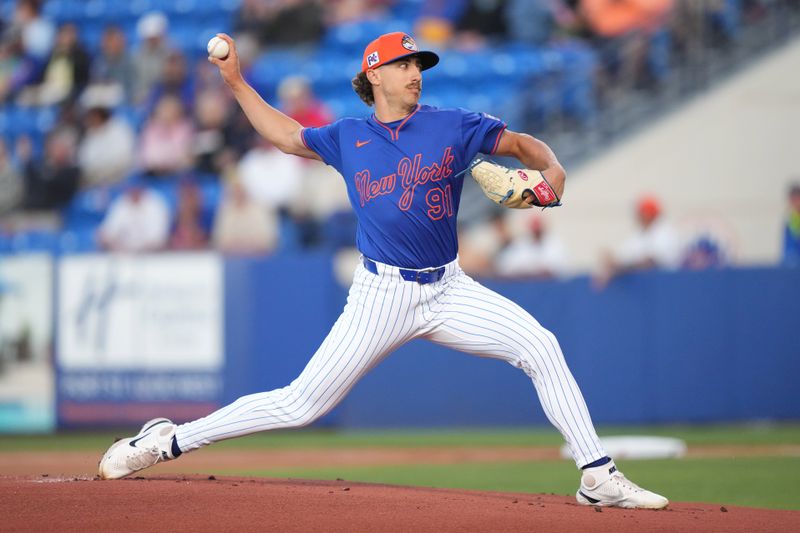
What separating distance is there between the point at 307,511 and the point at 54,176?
11293 millimetres

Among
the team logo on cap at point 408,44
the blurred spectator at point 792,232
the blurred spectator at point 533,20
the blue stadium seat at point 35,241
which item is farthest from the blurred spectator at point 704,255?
the blue stadium seat at point 35,241

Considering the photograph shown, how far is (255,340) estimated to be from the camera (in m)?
12.4

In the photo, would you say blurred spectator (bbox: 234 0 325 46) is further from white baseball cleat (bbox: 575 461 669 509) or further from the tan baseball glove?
white baseball cleat (bbox: 575 461 669 509)

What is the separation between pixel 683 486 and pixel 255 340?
5.57 metres

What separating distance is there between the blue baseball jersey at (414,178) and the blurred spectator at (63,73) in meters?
11.7

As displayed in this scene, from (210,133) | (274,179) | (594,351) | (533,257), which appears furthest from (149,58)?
(594,351)

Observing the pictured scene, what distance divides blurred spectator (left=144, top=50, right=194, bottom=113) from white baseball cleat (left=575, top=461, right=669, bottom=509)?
1067 cm

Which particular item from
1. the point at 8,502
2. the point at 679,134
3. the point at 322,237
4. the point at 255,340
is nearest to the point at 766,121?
the point at 679,134

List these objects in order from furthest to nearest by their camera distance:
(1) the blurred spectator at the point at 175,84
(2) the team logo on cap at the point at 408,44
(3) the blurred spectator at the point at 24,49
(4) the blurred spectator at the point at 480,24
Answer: (3) the blurred spectator at the point at 24,49 → (4) the blurred spectator at the point at 480,24 → (1) the blurred spectator at the point at 175,84 → (2) the team logo on cap at the point at 408,44

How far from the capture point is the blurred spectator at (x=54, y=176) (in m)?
15.6

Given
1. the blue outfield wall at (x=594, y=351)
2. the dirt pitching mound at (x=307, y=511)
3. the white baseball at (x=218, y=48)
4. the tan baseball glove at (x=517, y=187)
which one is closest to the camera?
the dirt pitching mound at (x=307, y=511)

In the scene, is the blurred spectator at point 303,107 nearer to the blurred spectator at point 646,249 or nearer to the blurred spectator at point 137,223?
the blurred spectator at point 137,223

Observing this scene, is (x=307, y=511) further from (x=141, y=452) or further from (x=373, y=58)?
(x=373, y=58)

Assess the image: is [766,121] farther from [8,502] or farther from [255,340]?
[8,502]
